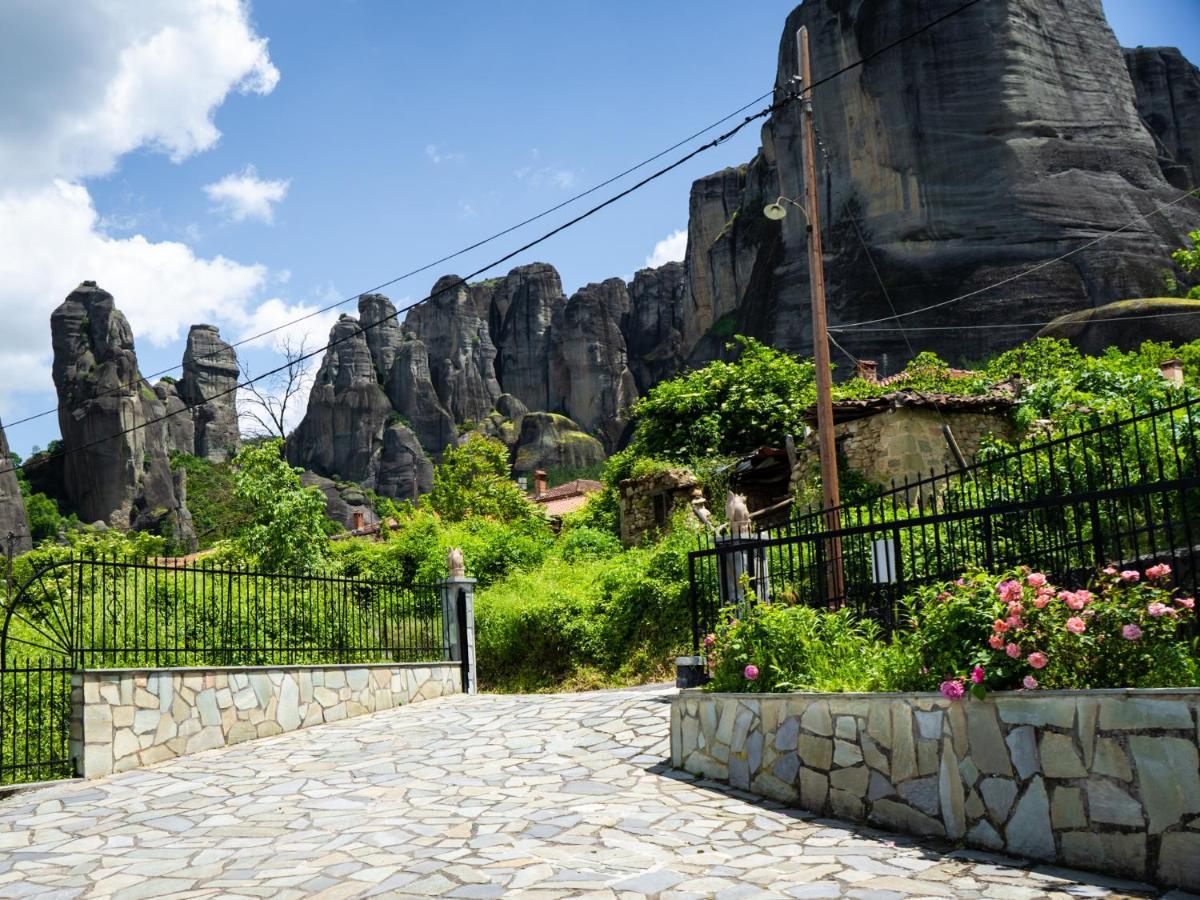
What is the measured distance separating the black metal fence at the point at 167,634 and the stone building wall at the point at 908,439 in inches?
327

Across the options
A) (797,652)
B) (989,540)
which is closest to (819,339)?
(797,652)

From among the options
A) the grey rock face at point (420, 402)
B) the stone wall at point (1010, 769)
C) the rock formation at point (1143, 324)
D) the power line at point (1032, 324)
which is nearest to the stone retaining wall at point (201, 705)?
the stone wall at point (1010, 769)

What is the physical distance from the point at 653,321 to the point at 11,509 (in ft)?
148

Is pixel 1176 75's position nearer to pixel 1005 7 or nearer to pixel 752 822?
pixel 1005 7

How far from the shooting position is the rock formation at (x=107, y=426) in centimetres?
6006

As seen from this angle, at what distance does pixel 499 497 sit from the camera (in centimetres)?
3419

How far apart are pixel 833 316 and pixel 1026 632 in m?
41.0

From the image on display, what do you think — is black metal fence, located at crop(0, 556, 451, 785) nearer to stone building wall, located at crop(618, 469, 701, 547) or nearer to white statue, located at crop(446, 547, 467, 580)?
white statue, located at crop(446, 547, 467, 580)

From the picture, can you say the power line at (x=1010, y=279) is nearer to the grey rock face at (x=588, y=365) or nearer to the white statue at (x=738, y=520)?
the grey rock face at (x=588, y=365)

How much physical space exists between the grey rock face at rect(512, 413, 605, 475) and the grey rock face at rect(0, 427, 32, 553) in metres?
28.2

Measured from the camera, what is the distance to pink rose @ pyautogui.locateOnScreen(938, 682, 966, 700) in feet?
18.6

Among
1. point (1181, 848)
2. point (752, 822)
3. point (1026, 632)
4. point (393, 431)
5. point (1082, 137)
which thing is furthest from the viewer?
point (393, 431)

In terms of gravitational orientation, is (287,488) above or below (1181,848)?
above

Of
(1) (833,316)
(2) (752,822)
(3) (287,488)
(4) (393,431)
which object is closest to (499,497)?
(3) (287,488)
